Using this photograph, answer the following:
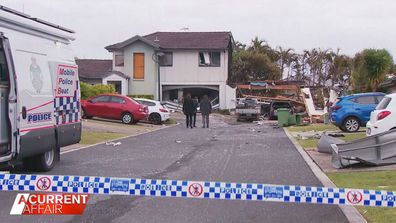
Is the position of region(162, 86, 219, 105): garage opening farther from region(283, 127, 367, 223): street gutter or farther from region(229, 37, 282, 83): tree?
region(283, 127, 367, 223): street gutter

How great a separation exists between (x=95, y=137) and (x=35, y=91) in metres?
10.8

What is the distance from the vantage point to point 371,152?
13.2 metres

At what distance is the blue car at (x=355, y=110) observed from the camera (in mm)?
23016

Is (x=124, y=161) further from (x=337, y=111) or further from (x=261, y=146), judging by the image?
(x=337, y=111)

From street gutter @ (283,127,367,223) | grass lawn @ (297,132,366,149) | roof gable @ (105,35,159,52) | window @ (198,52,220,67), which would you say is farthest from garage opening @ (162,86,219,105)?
street gutter @ (283,127,367,223)

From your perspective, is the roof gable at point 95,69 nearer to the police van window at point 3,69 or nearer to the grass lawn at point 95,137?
the grass lawn at point 95,137

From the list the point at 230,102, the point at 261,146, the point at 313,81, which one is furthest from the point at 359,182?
the point at 313,81

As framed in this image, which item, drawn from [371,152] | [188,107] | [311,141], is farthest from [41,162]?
[188,107]

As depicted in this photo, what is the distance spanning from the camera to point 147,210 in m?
8.48

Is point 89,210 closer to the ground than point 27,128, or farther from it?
closer to the ground

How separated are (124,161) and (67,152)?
7.97 ft

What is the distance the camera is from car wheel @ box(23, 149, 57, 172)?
1173 centimetres

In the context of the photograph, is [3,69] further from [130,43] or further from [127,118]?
[130,43]

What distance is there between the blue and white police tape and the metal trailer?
21.2 ft
